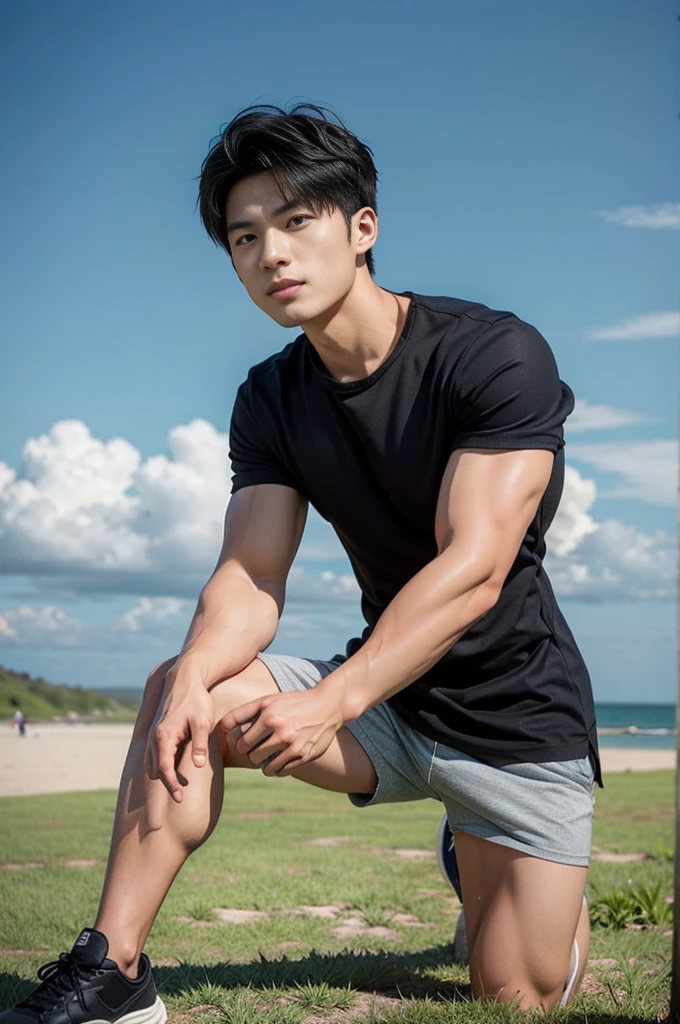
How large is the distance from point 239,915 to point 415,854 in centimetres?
244

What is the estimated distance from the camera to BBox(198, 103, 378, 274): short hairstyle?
2395 mm

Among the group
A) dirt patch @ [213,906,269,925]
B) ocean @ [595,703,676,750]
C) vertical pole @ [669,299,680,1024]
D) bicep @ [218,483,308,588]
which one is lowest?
ocean @ [595,703,676,750]

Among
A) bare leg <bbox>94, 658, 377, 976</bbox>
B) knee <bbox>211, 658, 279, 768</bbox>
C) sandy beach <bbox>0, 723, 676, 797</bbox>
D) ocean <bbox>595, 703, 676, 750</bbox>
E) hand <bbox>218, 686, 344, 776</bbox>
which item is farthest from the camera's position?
ocean <bbox>595, 703, 676, 750</bbox>

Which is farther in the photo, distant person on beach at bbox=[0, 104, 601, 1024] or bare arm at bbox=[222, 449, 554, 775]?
distant person on beach at bbox=[0, 104, 601, 1024]

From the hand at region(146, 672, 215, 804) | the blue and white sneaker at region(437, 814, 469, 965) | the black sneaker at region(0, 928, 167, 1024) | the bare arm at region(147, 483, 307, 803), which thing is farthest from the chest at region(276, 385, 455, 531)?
the black sneaker at region(0, 928, 167, 1024)

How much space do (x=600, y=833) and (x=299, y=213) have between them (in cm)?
608

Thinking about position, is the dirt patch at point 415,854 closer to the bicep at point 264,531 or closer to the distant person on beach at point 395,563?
the distant person on beach at point 395,563

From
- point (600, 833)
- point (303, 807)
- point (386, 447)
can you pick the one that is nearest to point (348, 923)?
point (386, 447)

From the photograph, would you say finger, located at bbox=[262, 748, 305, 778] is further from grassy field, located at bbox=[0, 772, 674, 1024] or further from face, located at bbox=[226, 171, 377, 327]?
face, located at bbox=[226, 171, 377, 327]

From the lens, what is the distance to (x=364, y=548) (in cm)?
270

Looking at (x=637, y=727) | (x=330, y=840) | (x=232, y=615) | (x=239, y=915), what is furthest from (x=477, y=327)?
(x=637, y=727)

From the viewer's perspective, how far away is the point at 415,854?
21.1ft

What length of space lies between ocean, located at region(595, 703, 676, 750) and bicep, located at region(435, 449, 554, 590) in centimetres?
2901

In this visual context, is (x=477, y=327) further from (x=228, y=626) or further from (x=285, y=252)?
(x=228, y=626)
